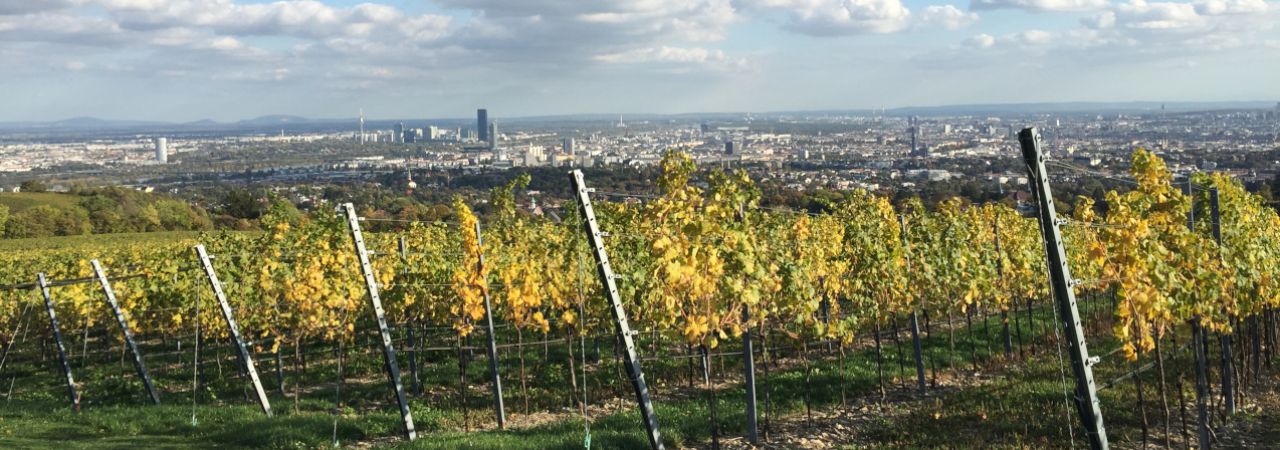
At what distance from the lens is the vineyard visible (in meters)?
10.2

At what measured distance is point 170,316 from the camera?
66.8ft

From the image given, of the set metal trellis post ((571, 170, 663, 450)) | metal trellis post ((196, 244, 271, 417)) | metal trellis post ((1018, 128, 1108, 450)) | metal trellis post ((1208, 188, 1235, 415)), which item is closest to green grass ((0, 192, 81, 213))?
metal trellis post ((196, 244, 271, 417))

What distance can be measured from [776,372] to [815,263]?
2113mm

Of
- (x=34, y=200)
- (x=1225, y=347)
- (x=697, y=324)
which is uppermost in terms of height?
(x=697, y=324)

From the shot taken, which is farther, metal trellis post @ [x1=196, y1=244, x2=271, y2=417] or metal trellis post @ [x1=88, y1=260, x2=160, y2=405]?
metal trellis post @ [x1=88, y1=260, x2=160, y2=405]

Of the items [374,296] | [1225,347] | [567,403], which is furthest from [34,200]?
[1225,347]

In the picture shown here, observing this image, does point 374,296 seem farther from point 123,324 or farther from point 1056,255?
point 1056,255

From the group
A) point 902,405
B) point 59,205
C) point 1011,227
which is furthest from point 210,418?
point 59,205

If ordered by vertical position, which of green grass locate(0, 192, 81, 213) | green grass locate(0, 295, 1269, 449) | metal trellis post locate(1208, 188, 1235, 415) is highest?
metal trellis post locate(1208, 188, 1235, 415)

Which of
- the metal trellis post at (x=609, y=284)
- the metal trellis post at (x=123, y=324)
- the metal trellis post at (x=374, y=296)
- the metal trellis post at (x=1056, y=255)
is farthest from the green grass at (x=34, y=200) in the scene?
the metal trellis post at (x=1056, y=255)

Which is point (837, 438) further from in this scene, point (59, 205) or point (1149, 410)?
point (59, 205)

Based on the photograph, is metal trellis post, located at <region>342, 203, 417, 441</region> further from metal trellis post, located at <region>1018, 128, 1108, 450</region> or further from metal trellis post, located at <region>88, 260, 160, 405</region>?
metal trellis post, located at <region>1018, 128, 1108, 450</region>

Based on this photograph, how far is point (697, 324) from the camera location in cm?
998

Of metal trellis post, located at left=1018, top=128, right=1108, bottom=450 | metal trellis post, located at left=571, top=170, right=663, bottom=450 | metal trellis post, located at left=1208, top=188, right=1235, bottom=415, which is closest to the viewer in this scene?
metal trellis post, located at left=1018, top=128, right=1108, bottom=450
